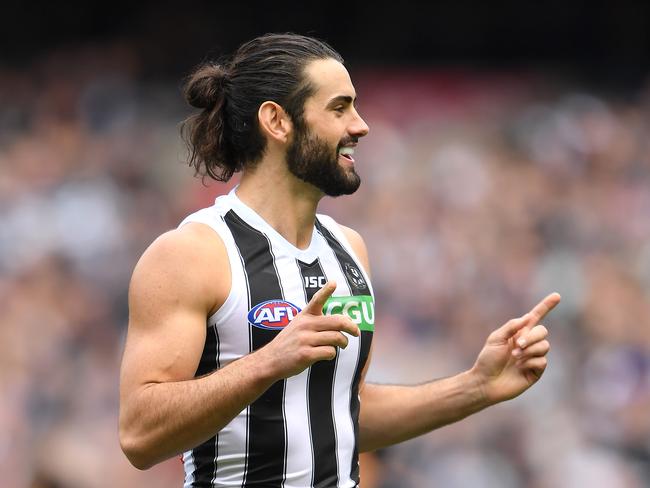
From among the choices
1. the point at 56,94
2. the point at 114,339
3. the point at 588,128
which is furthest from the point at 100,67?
the point at 588,128

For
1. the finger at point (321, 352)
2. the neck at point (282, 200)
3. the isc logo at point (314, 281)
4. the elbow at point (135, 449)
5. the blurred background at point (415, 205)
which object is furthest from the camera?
the blurred background at point (415, 205)

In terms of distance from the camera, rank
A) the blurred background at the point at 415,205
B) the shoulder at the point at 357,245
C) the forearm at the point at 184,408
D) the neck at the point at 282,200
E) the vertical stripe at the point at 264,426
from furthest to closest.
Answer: the blurred background at the point at 415,205 < the shoulder at the point at 357,245 < the neck at the point at 282,200 < the vertical stripe at the point at 264,426 < the forearm at the point at 184,408

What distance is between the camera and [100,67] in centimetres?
1005

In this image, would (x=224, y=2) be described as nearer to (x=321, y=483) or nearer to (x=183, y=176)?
(x=183, y=176)

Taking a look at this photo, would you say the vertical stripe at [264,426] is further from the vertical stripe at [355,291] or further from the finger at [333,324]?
the finger at [333,324]

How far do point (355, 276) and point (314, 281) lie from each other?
0.23 meters

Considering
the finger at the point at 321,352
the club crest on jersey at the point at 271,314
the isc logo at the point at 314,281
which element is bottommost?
the finger at the point at 321,352

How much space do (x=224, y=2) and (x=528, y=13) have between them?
2.64m

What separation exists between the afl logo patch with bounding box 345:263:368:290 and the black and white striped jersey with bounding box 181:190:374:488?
2.2 inches

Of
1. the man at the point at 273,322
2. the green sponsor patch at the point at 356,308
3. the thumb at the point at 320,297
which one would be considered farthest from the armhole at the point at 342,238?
the thumb at the point at 320,297

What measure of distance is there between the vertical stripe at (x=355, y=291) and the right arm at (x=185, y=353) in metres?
0.51

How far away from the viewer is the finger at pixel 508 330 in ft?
12.3

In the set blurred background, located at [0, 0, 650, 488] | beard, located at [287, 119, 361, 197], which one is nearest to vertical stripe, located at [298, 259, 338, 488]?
beard, located at [287, 119, 361, 197]

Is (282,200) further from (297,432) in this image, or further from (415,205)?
(415,205)
